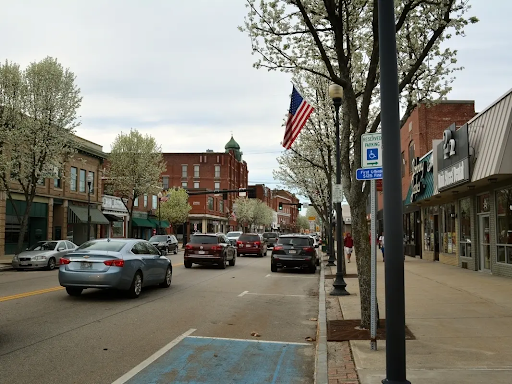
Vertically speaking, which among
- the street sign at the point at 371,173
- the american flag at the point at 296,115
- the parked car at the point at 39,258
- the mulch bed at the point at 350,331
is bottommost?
the mulch bed at the point at 350,331

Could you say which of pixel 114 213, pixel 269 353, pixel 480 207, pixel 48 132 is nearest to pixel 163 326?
pixel 269 353

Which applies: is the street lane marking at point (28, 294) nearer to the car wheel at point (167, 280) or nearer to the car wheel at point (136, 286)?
the car wheel at point (136, 286)

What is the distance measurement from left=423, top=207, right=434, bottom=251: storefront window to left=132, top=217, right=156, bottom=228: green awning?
30.8 metres

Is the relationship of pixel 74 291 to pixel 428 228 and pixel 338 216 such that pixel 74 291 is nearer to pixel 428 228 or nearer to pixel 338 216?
pixel 338 216

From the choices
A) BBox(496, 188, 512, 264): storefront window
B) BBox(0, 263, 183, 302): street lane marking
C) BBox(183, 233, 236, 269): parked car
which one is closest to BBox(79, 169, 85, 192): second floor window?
BBox(183, 233, 236, 269): parked car

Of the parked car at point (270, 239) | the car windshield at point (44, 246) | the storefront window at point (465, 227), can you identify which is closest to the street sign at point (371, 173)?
the storefront window at point (465, 227)

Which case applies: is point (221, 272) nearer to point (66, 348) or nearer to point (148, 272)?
point (148, 272)

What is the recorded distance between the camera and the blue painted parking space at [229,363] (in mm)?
6047

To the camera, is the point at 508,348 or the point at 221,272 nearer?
the point at 508,348

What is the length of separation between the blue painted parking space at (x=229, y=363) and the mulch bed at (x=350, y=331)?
0.49 m

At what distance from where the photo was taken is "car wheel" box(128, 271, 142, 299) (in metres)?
12.3

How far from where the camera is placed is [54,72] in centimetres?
2692

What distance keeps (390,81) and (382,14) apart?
69 centimetres

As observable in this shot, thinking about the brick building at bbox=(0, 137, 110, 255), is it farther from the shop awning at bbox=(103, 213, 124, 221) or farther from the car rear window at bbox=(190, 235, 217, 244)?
the car rear window at bbox=(190, 235, 217, 244)
